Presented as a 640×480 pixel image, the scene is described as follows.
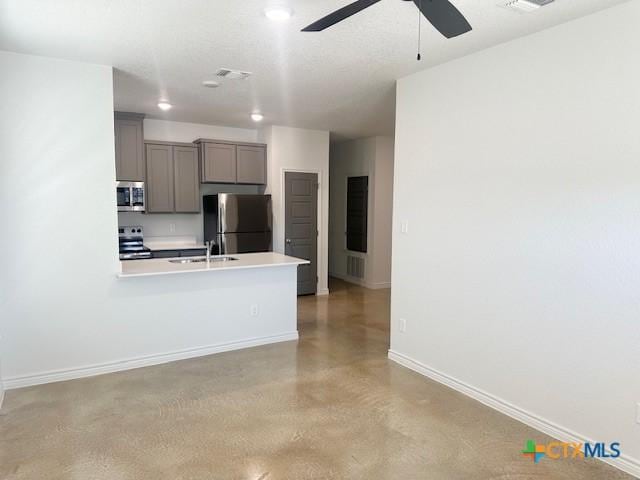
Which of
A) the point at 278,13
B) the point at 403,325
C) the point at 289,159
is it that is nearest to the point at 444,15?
the point at 278,13

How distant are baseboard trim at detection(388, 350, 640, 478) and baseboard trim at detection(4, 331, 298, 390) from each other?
146 centimetres

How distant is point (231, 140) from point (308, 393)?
14.2ft

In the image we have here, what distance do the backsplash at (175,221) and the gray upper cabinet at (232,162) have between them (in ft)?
1.22

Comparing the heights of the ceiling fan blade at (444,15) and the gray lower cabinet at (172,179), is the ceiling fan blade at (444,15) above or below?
above

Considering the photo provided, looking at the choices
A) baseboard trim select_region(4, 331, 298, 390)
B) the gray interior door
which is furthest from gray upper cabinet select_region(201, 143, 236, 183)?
baseboard trim select_region(4, 331, 298, 390)

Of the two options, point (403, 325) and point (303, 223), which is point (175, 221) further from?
point (403, 325)

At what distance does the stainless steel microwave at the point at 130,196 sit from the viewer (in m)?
5.52

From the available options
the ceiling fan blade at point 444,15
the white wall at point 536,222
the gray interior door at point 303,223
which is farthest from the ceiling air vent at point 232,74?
the gray interior door at point 303,223

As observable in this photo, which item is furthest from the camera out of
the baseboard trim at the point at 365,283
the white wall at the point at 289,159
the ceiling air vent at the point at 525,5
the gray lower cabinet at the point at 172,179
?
the baseboard trim at the point at 365,283

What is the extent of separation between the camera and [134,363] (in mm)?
3928

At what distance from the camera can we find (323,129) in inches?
264

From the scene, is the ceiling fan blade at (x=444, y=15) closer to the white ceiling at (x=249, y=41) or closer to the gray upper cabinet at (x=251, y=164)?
the white ceiling at (x=249, y=41)

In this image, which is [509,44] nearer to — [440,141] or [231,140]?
[440,141]

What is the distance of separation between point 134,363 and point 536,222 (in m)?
3.53
